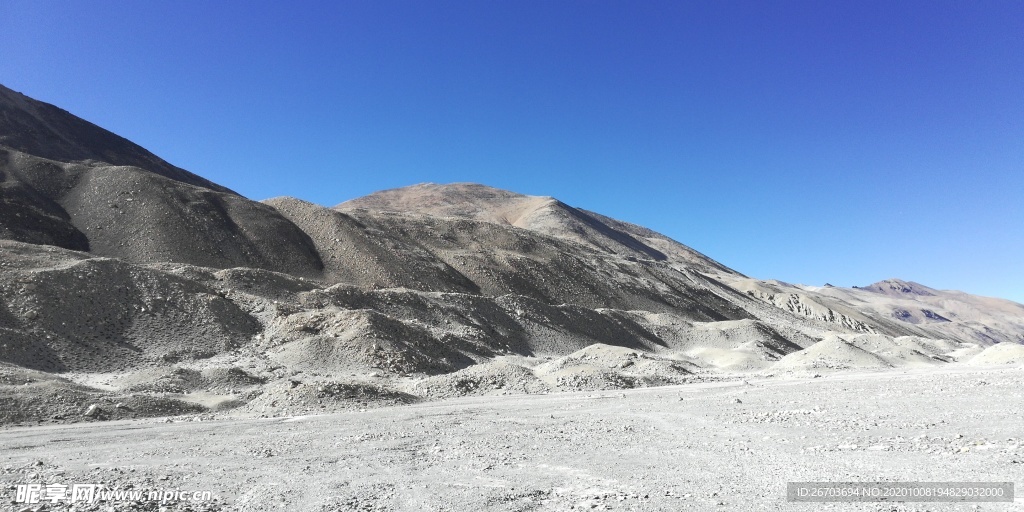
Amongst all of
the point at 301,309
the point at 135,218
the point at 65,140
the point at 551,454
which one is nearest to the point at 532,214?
the point at 65,140

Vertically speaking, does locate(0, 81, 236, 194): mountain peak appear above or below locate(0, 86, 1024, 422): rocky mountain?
above

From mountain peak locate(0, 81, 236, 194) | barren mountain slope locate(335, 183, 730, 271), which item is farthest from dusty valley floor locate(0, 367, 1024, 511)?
barren mountain slope locate(335, 183, 730, 271)

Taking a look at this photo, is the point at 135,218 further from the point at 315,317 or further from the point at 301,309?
the point at 315,317

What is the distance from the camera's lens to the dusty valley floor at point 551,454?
807 cm

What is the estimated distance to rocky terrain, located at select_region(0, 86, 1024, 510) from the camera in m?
21.2

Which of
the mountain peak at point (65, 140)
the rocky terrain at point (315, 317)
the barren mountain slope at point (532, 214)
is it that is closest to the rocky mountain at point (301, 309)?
the rocky terrain at point (315, 317)

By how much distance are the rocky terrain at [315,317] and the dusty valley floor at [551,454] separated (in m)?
0.29

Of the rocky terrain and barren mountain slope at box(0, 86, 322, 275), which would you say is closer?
the rocky terrain

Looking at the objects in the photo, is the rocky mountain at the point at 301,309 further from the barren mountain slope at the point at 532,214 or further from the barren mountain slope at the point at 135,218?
the barren mountain slope at the point at 532,214

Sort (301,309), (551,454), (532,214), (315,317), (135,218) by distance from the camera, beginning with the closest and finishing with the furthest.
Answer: (551,454) < (315,317) < (301,309) < (135,218) < (532,214)

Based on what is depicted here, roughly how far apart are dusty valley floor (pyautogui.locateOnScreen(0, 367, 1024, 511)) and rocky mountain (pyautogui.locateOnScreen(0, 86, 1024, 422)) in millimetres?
5987

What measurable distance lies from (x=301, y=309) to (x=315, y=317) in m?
3.77

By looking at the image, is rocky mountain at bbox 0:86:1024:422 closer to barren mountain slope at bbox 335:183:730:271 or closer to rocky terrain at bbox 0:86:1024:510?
rocky terrain at bbox 0:86:1024:510

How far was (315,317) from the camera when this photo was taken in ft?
110
